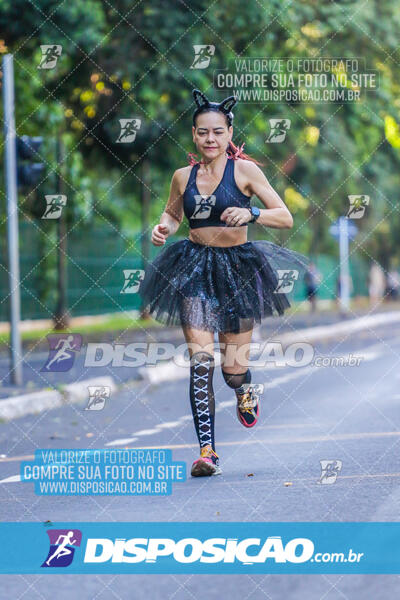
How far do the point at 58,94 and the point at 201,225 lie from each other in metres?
15.5

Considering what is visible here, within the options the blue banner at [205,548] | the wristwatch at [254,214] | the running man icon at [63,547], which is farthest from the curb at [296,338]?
the running man icon at [63,547]

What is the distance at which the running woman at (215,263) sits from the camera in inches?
279

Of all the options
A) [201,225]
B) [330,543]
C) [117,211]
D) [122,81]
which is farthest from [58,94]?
[117,211]

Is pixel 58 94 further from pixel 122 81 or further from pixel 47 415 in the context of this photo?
pixel 47 415

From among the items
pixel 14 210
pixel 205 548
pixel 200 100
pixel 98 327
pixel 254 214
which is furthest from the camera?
pixel 98 327

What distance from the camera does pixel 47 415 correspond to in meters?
12.9

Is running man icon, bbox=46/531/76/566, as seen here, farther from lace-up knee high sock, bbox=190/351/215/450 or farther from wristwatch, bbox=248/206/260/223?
wristwatch, bbox=248/206/260/223

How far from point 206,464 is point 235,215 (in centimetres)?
157

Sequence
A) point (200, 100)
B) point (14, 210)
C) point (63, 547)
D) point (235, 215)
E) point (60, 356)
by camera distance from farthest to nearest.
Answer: point (60, 356) < point (14, 210) < point (200, 100) < point (235, 215) < point (63, 547)

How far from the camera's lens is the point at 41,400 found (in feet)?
44.0

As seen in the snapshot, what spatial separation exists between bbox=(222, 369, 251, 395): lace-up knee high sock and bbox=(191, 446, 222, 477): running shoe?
1.20 feet

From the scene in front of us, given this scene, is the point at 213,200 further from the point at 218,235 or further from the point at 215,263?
the point at 215,263

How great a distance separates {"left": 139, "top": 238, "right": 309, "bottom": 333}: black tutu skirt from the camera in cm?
725

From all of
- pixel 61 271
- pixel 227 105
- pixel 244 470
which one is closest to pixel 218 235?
pixel 227 105
